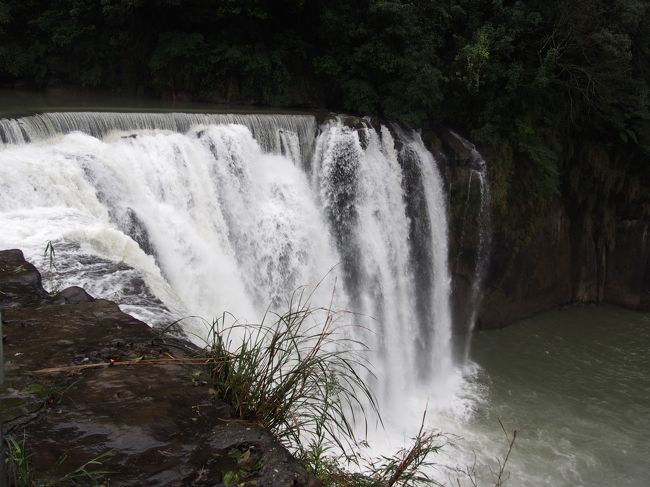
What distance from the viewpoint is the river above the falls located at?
8.54 m

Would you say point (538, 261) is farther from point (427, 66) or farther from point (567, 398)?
point (427, 66)

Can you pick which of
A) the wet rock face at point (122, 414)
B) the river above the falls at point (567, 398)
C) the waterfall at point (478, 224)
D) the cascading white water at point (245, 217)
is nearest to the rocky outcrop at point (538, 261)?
the waterfall at point (478, 224)

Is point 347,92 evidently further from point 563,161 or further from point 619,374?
point 619,374

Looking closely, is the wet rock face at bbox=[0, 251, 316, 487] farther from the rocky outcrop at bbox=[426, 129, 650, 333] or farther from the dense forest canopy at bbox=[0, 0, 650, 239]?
the dense forest canopy at bbox=[0, 0, 650, 239]

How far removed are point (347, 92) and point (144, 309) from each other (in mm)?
9460

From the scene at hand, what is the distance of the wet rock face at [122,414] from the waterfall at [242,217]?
0.98 metres

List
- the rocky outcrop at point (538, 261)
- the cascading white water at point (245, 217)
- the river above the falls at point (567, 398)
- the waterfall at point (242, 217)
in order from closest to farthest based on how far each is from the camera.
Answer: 1. the waterfall at point (242, 217)
2. the cascading white water at point (245, 217)
3. the river above the falls at point (567, 398)
4. the rocky outcrop at point (538, 261)

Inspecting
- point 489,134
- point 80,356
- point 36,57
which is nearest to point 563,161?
point 489,134

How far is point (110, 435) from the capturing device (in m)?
2.35

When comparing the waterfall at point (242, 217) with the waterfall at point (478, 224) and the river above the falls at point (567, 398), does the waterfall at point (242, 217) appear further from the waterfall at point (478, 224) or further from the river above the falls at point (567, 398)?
the river above the falls at point (567, 398)

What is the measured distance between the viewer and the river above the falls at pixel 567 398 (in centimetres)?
854

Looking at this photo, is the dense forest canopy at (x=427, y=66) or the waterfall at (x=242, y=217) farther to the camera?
the dense forest canopy at (x=427, y=66)

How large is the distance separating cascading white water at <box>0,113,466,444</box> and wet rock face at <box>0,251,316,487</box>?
981 mm

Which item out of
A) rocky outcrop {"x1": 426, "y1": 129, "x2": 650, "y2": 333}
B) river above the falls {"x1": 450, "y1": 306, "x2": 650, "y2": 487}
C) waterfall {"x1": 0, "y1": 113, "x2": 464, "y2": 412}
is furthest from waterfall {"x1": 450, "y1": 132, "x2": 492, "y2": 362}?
river above the falls {"x1": 450, "y1": 306, "x2": 650, "y2": 487}
